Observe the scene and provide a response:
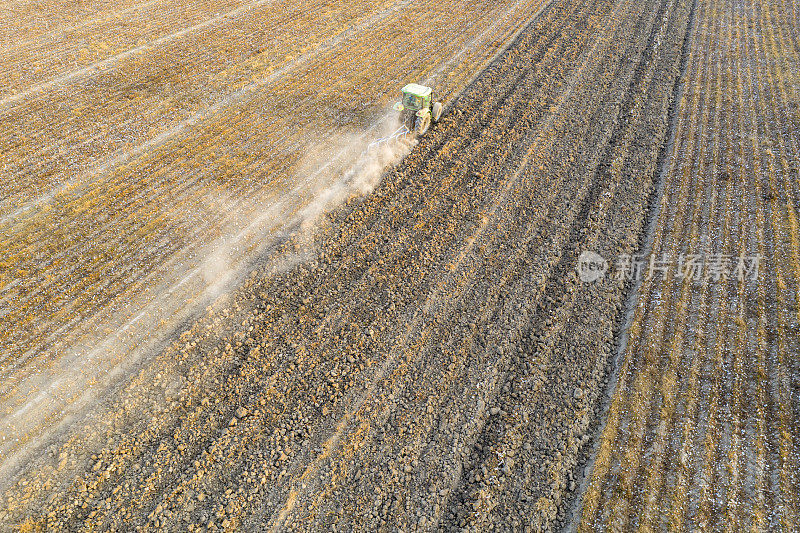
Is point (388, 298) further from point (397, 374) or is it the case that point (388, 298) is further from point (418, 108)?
point (418, 108)

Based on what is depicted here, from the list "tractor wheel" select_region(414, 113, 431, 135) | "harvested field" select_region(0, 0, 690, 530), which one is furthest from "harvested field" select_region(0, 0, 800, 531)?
"tractor wheel" select_region(414, 113, 431, 135)

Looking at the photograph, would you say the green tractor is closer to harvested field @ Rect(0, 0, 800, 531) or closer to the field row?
harvested field @ Rect(0, 0, 800, 531)

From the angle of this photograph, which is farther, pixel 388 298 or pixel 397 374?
pixel 388 298

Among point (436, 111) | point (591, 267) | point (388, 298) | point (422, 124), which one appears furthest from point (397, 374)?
point (436, 111)

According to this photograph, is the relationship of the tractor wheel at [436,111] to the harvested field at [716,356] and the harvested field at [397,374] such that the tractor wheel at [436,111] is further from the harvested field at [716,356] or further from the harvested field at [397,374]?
the harvested field at [716,356]

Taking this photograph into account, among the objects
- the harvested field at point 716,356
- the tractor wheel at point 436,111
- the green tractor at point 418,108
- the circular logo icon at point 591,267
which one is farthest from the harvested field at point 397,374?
the tractor wheel at point 436,111

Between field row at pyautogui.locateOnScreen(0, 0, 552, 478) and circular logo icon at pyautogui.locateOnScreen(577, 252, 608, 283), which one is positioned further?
circular logo icon at pyautogui.locateOnScreen(577, 252, 608, 283)
